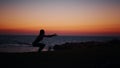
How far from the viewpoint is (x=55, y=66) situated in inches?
415

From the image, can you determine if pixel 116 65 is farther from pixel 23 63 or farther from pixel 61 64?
pixel 23 63

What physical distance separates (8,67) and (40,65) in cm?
146

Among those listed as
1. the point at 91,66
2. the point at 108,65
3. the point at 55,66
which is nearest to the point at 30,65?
the point at 55,66

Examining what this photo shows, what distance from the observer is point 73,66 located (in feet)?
34.5

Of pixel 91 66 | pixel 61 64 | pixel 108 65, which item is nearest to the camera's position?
pixel 108 65

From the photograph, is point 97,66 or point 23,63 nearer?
point 97,66

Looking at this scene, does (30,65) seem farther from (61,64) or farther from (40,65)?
(61,64)

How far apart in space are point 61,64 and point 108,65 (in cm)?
244

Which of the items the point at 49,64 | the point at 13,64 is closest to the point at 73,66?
the point at 49,64

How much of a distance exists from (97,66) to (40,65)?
8.95ft

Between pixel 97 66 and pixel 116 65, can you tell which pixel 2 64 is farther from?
pixel 116 65

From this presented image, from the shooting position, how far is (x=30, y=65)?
10.8 m

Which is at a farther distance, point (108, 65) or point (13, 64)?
point (13, 64)

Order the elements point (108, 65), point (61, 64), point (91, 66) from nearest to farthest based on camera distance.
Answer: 1. point (108, 65)
2. point (91, 66)
3. point (61, 64)
